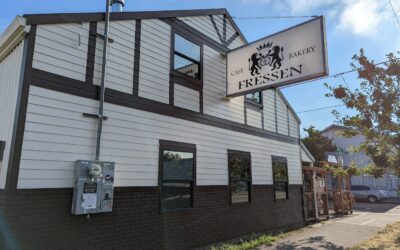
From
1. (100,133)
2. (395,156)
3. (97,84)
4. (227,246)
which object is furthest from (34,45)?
(395,156)

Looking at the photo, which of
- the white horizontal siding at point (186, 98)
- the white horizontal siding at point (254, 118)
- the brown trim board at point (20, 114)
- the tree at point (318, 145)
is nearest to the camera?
the brown trim board at point (20, 114)

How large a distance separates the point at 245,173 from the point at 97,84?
230 inches

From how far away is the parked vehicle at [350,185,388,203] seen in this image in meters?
27.6

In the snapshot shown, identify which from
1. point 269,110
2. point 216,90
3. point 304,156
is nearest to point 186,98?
point 216,90

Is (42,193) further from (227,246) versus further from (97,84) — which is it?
(227,246)

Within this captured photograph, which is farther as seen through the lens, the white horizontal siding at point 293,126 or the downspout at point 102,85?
the white horizontal siding at point 293,126

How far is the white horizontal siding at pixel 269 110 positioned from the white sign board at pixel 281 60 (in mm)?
2972

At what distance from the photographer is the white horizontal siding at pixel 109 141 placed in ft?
19.1

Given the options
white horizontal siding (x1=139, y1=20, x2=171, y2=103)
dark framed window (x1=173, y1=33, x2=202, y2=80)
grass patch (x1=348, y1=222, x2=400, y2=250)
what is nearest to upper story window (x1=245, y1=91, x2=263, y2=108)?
dark framed window (x1=173, y1=33, x2=202, y2=80)

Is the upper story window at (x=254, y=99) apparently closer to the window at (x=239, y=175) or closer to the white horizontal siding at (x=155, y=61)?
the window at (x=239, y=175)

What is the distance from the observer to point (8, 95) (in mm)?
6359

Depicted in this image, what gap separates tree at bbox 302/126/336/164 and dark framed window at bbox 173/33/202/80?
24.8 meters

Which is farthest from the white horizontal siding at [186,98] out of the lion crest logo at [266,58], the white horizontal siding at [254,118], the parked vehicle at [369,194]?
the parked vehicle at [369,194]

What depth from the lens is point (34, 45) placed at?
237 inches
